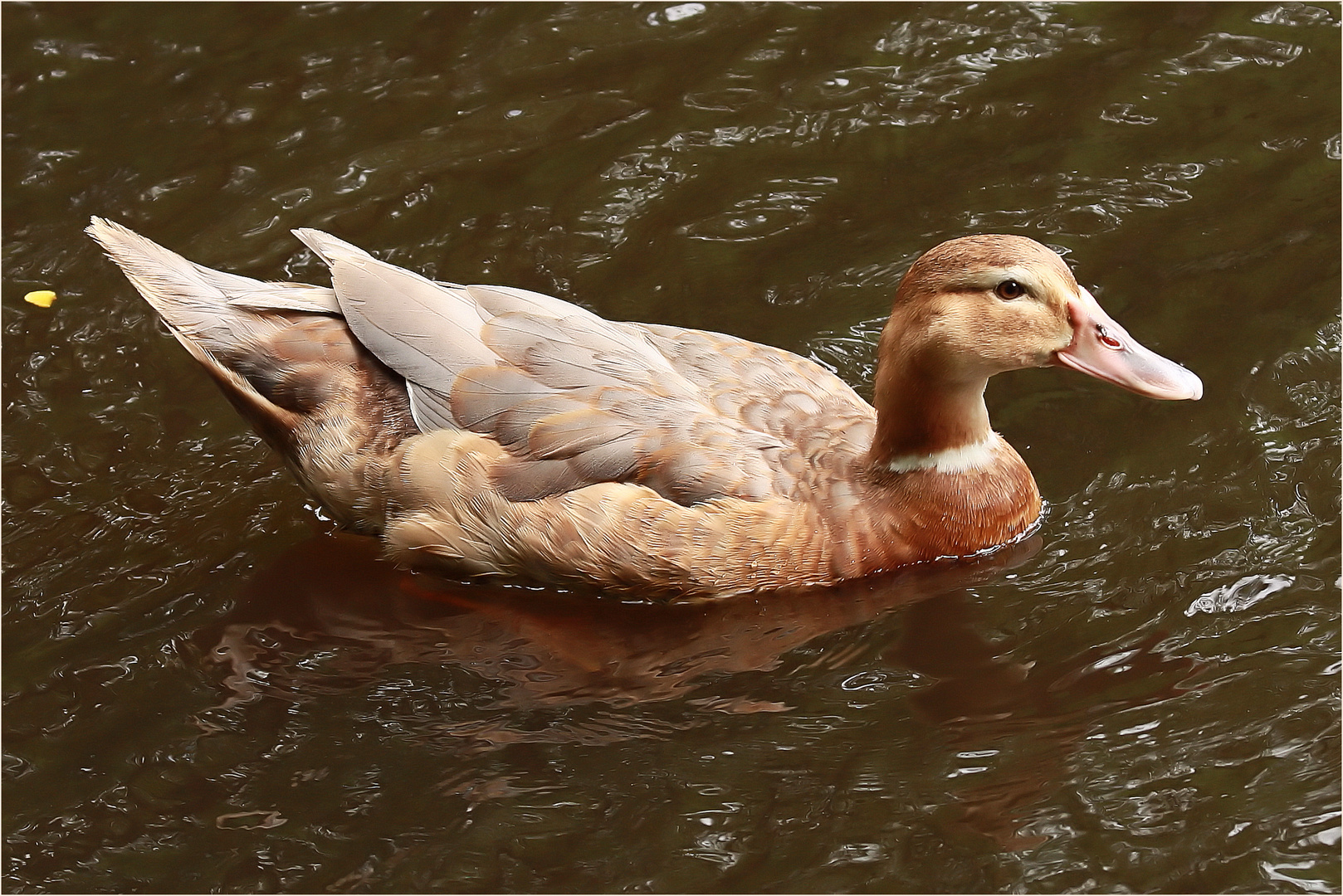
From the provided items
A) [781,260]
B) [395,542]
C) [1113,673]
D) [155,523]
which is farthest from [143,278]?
[1113,673]

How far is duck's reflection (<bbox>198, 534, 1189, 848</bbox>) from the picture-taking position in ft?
17.6

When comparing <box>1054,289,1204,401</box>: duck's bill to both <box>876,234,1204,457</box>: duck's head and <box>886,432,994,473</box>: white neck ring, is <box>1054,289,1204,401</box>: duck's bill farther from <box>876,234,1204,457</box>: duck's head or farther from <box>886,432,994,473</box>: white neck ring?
<box>886,432,994,473</box>: white neck ring

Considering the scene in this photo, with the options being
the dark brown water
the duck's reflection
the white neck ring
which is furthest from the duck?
the dark brown water

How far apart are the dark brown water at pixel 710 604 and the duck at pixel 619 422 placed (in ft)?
0.75

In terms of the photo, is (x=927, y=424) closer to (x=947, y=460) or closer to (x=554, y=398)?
(x=947, y=460)

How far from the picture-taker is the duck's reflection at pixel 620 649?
5379 mm

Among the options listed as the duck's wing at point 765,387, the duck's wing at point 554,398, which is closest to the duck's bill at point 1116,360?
the duck's wing at point 765,387

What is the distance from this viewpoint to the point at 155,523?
Result: 6.55m

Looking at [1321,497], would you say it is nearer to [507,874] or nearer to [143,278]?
[507,874]

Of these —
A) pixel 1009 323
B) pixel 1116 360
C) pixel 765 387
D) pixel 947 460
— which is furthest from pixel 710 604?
pixel 1116 360

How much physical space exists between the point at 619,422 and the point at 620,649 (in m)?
0.83

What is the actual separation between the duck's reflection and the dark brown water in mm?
19

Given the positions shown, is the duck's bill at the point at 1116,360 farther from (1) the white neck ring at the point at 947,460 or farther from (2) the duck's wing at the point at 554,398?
(2) the duck's wing at the point at 554,398

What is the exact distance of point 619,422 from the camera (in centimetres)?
589
